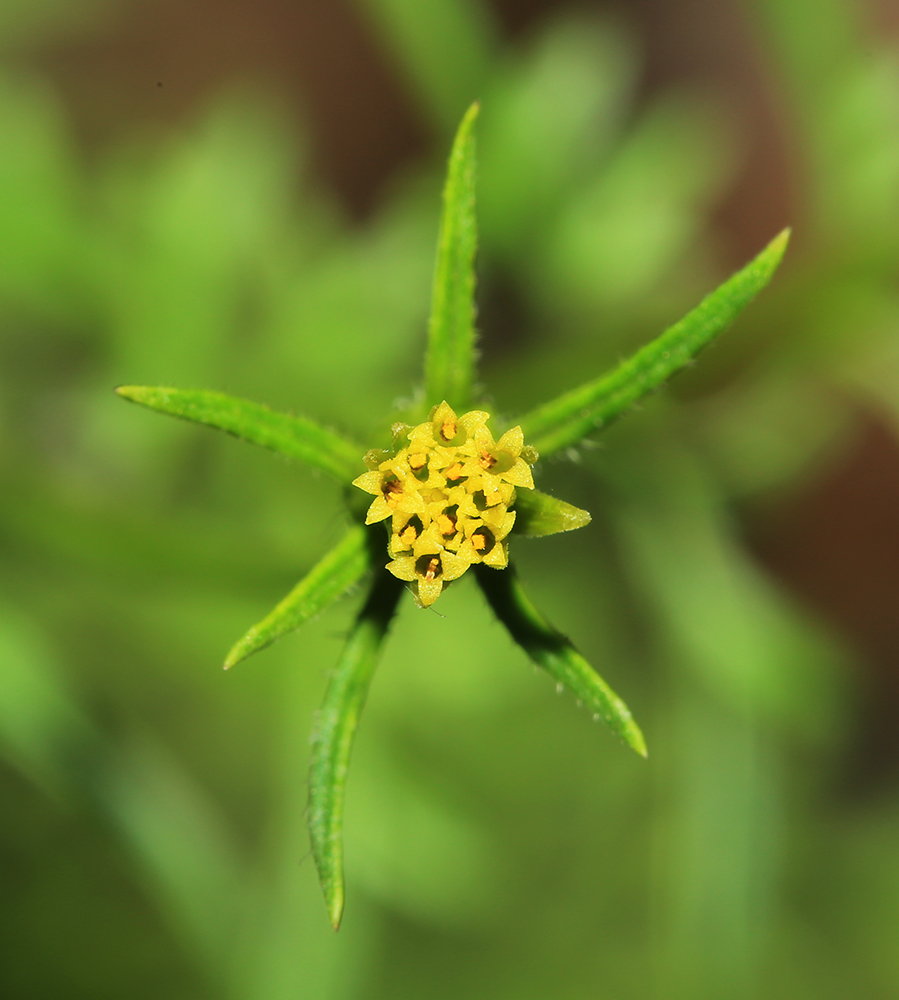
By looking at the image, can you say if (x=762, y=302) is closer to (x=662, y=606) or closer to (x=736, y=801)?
(x=662, y=606)

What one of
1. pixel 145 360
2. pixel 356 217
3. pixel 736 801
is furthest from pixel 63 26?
pixel 736 801

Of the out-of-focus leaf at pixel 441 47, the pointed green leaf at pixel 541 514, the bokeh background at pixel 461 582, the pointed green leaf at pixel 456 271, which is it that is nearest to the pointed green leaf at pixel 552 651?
A: the pointed green leaf at pixel 541 514

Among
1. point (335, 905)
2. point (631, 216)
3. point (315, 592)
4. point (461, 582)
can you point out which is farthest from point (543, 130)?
point (335, 905)

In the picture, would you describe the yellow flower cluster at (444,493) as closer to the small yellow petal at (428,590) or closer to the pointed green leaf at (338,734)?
the small yellow petal at (428,590)

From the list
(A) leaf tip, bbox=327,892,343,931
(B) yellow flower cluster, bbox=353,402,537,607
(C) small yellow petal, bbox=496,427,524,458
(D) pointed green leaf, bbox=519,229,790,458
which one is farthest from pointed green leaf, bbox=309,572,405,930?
(D) pointed green leaf, bbox=519,229,790,458

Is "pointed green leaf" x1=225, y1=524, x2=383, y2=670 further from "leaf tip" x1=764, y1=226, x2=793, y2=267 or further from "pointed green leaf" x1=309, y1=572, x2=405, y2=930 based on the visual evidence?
"leaf tip" x1=764, y1=226, x2=793, y2=267

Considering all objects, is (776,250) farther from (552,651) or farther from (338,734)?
(338,734)
